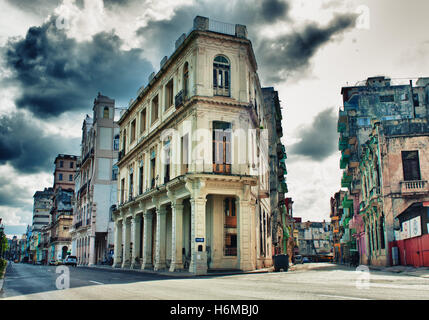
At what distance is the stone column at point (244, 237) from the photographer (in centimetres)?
2507

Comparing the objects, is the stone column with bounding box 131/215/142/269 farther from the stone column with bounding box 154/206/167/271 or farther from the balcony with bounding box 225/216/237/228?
the balcony with bounding box 225/216/237/228

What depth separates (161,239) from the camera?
97.7 ft

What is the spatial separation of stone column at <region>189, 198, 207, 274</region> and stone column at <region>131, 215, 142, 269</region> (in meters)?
12.3

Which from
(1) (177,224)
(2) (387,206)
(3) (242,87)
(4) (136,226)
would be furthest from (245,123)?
(4) (136,226)

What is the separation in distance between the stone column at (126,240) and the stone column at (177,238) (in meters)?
12.8

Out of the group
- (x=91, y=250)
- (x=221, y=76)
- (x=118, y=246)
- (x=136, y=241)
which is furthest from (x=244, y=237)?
(x=91, y=250)

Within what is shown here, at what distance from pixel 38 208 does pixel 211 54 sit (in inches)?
4732

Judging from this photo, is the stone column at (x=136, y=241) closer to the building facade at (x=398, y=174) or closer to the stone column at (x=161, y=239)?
the stone column at (x=161, y=239)

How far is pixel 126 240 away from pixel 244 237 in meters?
17.2

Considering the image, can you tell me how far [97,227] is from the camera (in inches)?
2103

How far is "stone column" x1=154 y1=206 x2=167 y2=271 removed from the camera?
29312 millimetres

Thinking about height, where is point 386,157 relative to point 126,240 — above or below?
above

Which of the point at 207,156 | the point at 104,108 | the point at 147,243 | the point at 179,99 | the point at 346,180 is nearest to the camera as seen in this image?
the point at 207,156

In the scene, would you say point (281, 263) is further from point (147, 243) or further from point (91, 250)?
point (91, 250)
